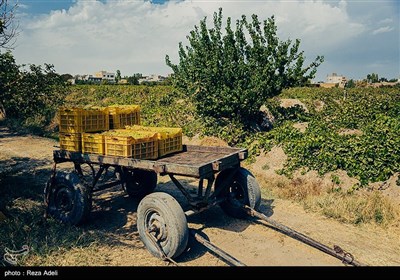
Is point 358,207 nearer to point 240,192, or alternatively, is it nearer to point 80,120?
point 240,192

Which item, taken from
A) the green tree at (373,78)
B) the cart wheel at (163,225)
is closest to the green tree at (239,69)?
the cart wheel at (163,225)

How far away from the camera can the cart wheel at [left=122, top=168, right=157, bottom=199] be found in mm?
8375

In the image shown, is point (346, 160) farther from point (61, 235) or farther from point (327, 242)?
point (61, 235)

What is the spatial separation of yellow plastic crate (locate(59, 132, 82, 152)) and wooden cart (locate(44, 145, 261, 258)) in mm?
117

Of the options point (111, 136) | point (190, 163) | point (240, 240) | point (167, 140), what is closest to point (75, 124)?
point (111, 136)

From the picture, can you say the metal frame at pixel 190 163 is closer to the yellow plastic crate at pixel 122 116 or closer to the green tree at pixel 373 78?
the yellow plastic crate at pixel 122 116

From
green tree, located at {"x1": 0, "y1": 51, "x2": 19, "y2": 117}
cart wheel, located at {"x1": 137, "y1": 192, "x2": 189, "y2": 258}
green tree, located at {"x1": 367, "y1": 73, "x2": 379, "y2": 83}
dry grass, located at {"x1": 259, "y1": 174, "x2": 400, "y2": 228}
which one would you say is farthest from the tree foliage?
green tree, located at {"x1": 367, "y1": 73, "x2": 379, "y2": 83}

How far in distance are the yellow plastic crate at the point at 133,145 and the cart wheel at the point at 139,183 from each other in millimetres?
2298

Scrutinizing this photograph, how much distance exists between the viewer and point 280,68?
14.0 metres

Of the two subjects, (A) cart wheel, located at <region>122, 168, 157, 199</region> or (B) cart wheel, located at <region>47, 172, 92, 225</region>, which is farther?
(A) cart wheel, located at <region>122, 168, 157, 199</region>

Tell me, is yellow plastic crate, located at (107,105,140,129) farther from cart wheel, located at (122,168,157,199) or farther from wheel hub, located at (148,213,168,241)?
wheel hub, located at (148,213,168,241)

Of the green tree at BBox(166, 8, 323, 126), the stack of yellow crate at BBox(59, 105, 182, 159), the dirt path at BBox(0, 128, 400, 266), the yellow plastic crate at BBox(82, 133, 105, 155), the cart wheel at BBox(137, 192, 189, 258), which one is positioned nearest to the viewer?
the cart wheel at BBox(137, 192, 189, 258)

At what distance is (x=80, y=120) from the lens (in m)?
6.52

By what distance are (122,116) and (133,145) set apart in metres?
1.99
